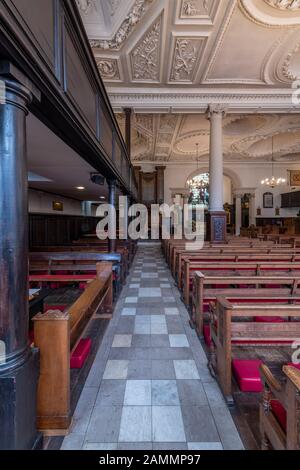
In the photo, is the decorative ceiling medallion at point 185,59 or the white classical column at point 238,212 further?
the white classical column at point 238,212

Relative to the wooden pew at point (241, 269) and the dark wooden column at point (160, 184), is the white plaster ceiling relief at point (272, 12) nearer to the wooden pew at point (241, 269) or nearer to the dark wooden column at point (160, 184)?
the wooden pew at point (241, 269)

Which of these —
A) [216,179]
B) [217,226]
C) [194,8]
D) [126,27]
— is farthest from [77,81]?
[216,179]

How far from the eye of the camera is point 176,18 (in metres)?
5.29

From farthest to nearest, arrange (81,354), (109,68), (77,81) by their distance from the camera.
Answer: (109,68)
(81,354)
(77,81)

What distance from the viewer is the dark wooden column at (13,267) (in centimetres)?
119

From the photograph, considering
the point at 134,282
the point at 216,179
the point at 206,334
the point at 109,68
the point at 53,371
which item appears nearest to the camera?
the point at 53,371

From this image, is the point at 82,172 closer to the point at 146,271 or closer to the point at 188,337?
the point at 146,271

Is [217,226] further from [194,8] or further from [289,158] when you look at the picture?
[289,158]

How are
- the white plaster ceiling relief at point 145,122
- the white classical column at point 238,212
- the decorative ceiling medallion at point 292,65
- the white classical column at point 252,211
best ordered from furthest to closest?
the white classical column at point 238,212 < the white classical column at point 252,211 < the white plaster ceiling relief at point 145,122 < the decorative ceiling medallion at point 292,65

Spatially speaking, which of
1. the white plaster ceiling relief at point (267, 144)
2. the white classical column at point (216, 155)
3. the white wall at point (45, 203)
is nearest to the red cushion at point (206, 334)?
the white classical column at point (216, 155)

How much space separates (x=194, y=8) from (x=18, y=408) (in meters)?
6.81

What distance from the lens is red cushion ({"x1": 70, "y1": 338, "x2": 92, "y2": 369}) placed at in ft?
7.42

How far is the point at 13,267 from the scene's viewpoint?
1.23 meters

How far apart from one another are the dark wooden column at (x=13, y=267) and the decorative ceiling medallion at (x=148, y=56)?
5.72 m
